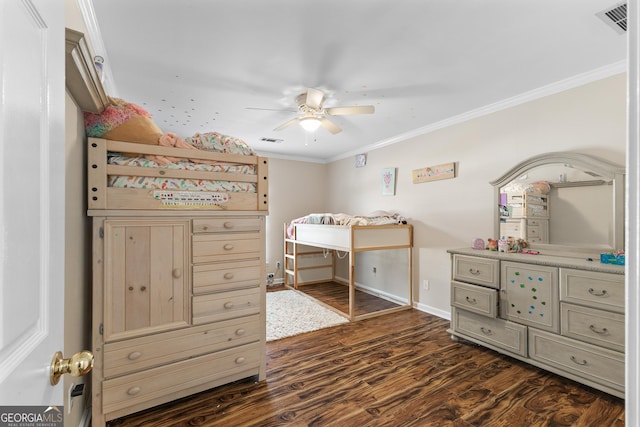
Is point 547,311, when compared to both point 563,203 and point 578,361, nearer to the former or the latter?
point 578,361

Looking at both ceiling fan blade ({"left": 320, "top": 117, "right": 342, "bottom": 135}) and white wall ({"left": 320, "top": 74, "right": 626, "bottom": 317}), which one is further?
ceiling fan blade ({"left": 320, "top": 117, "right": 342, "bottom": 135})

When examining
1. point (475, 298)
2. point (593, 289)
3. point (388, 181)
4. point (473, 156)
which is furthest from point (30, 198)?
point (388, 181)

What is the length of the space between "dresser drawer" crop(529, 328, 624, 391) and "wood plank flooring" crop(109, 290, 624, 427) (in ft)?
0.41

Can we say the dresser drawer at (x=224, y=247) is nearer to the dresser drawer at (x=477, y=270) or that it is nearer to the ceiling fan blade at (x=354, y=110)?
the ceiling fan blade at (x=354, y=110)

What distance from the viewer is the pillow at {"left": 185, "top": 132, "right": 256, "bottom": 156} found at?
193 cm

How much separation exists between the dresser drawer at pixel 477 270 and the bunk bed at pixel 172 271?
6.10ft

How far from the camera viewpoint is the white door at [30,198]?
42cm

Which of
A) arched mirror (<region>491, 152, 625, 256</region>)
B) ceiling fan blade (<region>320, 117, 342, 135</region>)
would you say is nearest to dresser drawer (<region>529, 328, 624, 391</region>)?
arched mirror (<region>491, 152, 625, 256</region>)

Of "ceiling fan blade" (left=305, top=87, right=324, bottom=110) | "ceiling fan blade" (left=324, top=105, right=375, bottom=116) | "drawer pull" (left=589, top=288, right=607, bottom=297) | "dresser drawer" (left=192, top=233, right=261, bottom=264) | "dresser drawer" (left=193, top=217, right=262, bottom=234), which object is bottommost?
"drawer pull" (left=589, top=288, right=607, bottom=297)

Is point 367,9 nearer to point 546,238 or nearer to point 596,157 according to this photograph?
point 596,157

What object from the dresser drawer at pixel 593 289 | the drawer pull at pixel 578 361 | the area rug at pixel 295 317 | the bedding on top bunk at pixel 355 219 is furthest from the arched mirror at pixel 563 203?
the area rug at pixel 295 317

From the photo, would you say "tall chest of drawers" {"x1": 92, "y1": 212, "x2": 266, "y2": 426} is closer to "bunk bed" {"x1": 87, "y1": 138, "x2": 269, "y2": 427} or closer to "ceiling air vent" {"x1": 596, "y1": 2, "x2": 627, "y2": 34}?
"bunk bed" {"x1": 87, "y1": 138, "x2": 269, "y2": 427}

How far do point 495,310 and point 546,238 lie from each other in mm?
813

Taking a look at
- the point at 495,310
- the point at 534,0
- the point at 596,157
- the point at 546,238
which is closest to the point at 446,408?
the point at 495,310
